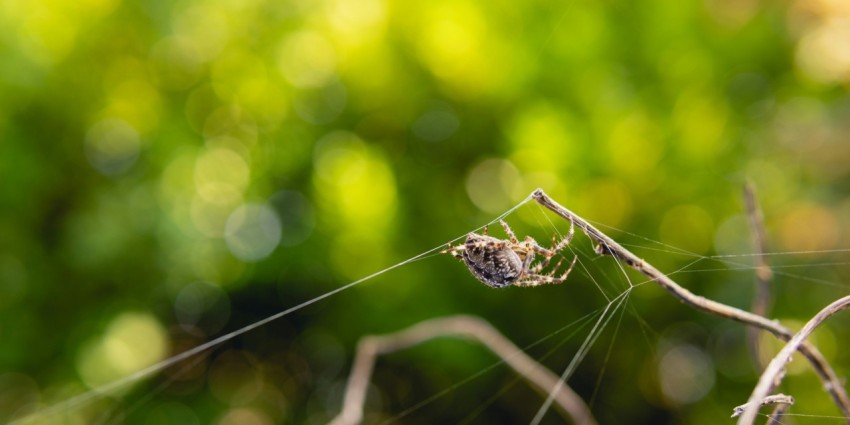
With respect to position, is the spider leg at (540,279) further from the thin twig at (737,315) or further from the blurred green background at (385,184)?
the blurred green background at (385,184)

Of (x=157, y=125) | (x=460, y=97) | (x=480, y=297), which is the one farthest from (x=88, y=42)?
(x=480, y=297)

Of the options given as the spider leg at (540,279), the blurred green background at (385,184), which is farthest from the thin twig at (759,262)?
the blurred green background at (385,184)

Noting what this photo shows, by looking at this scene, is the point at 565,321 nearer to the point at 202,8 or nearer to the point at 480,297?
the point at 480,297

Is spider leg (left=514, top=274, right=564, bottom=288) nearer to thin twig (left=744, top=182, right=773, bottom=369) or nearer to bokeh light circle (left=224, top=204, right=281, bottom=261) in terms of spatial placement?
thin twig (left=744, top=182, right=773, bottom=369)

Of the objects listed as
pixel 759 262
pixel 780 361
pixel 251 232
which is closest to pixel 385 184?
pixel 251 232

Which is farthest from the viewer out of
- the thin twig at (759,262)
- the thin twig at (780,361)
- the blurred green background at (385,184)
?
the blurred green background at (385,184)

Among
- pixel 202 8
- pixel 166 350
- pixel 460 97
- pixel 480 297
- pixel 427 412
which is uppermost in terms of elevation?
pixel 202 8
